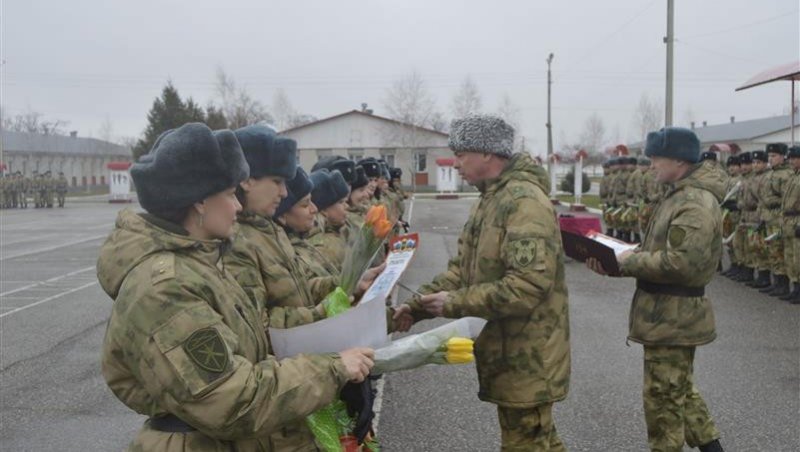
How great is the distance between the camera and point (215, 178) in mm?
2117

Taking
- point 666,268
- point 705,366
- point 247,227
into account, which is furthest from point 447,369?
point 247,227

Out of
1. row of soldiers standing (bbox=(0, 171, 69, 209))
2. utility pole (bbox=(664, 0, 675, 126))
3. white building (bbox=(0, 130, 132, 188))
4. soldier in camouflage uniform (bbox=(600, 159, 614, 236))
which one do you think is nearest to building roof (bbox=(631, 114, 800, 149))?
utility pole (bbox=(664, 0, 675, 126))

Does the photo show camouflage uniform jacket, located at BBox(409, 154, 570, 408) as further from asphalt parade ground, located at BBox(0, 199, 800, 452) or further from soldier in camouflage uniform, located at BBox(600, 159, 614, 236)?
soldier in camouflage uniform, located at BBox(600, 159, 614, 236)

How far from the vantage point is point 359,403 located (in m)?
2.71

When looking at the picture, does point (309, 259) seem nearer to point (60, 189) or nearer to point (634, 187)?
point (634, 187)

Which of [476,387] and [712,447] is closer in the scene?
A: [712,447]

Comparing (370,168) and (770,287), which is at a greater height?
(370,168)

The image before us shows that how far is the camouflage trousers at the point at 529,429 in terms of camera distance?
3357 mm

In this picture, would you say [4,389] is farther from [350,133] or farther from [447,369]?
[350,133]

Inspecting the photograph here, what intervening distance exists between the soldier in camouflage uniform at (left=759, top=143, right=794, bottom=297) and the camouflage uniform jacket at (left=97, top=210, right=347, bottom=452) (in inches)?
394

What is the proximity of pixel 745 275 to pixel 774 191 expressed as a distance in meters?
1.66

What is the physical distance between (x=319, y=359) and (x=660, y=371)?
8.96 feet

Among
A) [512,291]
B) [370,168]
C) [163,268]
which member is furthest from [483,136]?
[370,168]

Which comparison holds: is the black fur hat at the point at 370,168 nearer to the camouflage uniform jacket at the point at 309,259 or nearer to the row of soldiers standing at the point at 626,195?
the camouflage uniform jacket at the point at 309,259
